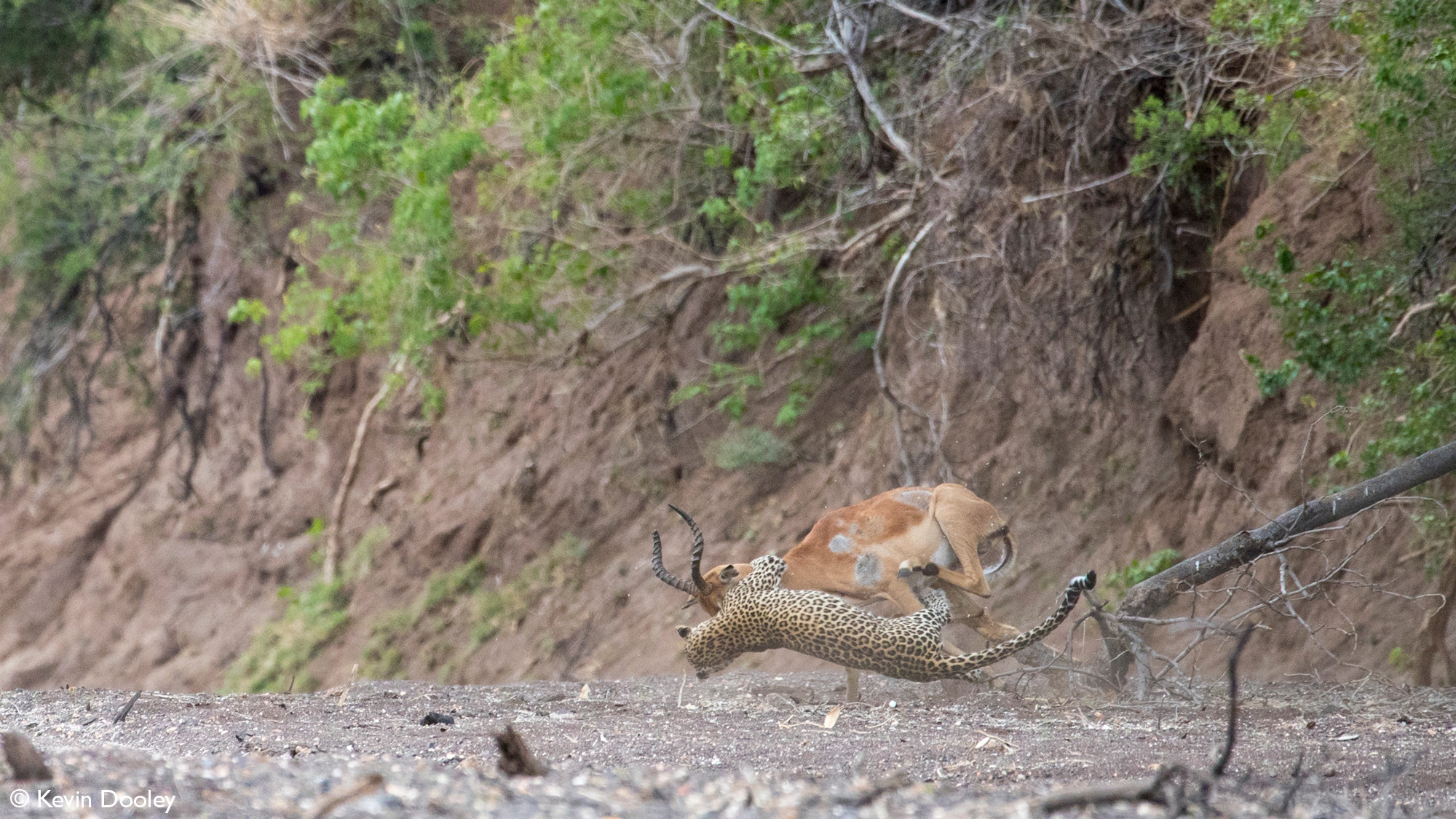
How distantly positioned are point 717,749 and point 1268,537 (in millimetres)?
3152

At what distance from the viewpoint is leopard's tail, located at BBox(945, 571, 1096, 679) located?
223 inches

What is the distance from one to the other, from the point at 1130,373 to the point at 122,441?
14130 mm

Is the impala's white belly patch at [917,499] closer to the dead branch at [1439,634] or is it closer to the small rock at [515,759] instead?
the dead branch at [1439,634]

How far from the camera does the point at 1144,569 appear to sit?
26.6 ft

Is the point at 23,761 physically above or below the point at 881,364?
below

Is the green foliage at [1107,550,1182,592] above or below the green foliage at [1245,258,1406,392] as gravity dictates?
below

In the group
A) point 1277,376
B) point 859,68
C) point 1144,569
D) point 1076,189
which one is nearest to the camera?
point 1277,376

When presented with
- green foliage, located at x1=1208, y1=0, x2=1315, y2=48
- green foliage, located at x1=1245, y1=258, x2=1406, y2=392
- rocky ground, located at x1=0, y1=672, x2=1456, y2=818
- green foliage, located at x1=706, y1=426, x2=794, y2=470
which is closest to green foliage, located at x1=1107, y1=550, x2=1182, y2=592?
rocky ground, located at x1=0, y1=672, x2=1456, y2=818

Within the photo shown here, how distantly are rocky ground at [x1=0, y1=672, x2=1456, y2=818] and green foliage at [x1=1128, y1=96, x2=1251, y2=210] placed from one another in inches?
139

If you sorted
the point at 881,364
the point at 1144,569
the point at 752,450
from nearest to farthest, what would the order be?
the point at 1144,569, the point at 881,364, the point at 752,450

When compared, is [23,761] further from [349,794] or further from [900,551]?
[900,551]

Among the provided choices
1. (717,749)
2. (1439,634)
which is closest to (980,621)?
(717,749)

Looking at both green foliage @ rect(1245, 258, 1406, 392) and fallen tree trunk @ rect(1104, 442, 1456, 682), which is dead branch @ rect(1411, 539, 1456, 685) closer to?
fallen tree trunk @ rect(1104, 442, 1456, 682)

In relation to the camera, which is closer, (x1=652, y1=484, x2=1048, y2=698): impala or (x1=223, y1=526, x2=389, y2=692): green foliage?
(x1=652, y1=484, x2=1048, y2=698): impala
